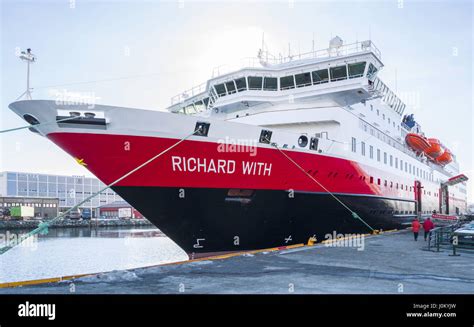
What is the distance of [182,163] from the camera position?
11.0m

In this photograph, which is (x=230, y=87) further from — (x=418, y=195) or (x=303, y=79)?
(x=418, y=195)

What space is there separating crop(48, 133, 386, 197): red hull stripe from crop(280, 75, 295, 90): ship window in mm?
5510

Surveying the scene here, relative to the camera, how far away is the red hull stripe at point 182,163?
1048 centimetres

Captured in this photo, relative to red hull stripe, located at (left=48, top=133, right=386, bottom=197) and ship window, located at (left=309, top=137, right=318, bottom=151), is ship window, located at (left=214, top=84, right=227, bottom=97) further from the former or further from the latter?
red hull stripe, located at (left=48, top=133, right=386, bottom=197)

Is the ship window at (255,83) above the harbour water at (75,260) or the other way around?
above

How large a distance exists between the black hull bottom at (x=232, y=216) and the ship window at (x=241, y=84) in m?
6.56

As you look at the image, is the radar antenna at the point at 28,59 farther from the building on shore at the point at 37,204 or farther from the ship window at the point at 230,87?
the building on shore at the point at 37,204

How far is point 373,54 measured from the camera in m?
17.1

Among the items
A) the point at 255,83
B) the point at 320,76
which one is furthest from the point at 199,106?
the point at 320,76

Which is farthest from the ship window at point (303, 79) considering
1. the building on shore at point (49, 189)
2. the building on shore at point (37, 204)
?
the building on shore at point (49, 189)

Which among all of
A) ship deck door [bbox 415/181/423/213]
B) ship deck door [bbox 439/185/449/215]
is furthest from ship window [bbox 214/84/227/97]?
ship deck door [bbox 439/185/449/215]

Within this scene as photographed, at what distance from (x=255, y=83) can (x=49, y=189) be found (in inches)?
3480

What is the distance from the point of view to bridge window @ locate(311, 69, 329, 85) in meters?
17.5
